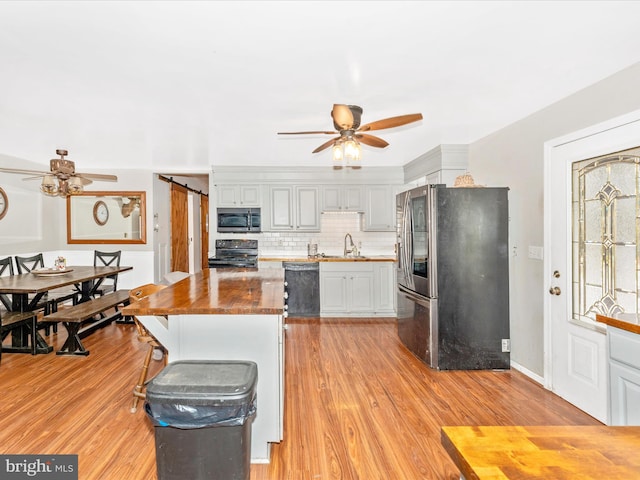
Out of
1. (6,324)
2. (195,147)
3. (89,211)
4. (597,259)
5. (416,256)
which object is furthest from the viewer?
(89,211)

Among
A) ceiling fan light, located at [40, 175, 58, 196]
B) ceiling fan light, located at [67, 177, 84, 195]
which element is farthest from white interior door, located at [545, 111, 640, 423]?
ceiling fan light, located at [40, 175, 58, 196]

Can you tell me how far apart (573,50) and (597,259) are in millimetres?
1455

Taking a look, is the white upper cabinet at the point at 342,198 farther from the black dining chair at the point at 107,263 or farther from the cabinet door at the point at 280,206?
the black dining chair at the point at 107,263

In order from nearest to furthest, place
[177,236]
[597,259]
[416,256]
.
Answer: [597,259] → [416,256] → [177,236]

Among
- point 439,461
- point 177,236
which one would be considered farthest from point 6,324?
point 439,461

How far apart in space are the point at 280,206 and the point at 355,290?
177 centimetres

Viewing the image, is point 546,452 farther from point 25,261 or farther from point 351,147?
point 25,261

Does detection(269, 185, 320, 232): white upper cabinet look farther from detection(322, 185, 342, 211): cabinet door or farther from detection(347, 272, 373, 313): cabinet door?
detection(347, 272, 373, 313): cabinet door

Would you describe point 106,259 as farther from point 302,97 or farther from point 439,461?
point 439,461

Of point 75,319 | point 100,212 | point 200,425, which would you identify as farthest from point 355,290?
point 100,212

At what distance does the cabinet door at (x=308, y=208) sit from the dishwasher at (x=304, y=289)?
70 centimetres

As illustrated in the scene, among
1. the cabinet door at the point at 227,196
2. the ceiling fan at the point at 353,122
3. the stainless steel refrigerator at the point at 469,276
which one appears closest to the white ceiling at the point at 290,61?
the ceiling fan at the point at 353,122

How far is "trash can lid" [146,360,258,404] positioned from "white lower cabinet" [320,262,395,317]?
326 centimetres

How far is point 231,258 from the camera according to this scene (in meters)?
5.18
